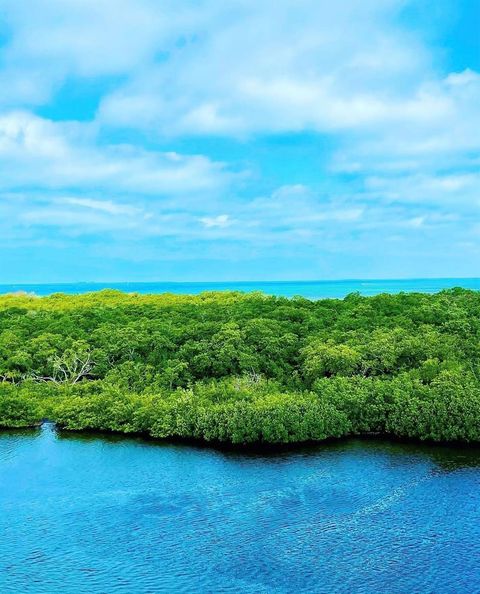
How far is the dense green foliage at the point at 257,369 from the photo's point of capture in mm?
32250

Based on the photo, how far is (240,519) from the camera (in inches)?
936

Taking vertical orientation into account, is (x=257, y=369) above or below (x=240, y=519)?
above

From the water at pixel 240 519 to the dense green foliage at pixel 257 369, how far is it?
5.29 ft

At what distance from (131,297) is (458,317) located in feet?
110

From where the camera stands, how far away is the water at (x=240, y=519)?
20000 mm

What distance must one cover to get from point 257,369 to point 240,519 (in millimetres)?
15609

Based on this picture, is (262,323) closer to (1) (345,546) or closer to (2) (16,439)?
(2) (16,439)

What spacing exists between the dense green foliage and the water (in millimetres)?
1614

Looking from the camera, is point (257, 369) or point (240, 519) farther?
point (257, 369)

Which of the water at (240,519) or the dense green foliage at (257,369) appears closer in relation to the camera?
the water at (240,519)

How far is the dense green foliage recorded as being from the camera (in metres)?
32.2

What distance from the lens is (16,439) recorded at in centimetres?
3391

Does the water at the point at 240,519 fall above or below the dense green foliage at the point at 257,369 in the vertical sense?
below

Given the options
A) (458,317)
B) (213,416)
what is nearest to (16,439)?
(213,416)
